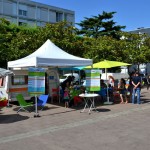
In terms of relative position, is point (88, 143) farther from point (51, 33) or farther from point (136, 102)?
point (51, 33)

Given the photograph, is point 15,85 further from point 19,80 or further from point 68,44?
point 68,44

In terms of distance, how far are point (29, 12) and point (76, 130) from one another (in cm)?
5313

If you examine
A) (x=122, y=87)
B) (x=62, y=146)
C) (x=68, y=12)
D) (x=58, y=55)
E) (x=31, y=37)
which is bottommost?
(x=62, y=146)

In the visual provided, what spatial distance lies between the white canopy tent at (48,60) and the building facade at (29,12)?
130ft

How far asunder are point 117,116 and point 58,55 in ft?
15.9

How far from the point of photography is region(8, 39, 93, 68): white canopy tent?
13328 millimetres

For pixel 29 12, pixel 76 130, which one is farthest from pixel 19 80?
pixel 29 12

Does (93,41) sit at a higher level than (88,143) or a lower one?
higher

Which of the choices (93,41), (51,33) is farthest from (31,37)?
(93,41)

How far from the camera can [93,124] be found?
397 inches

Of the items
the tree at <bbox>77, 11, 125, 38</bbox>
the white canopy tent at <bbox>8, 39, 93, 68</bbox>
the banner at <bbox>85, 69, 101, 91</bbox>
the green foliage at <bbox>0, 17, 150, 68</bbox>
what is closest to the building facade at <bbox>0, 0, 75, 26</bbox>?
the tree at <bbox>77, 11, 125, 38</bbox>

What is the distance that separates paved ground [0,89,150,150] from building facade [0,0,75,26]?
43.8 metres

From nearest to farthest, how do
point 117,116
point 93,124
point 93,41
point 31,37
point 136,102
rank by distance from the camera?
1. point 93,124
2. point 117,116
3. point 136,102
4. point 31,37
5. point 93,41

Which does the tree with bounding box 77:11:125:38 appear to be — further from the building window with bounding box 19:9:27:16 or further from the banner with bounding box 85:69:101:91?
the banner with bounding box 85:69:101:91
